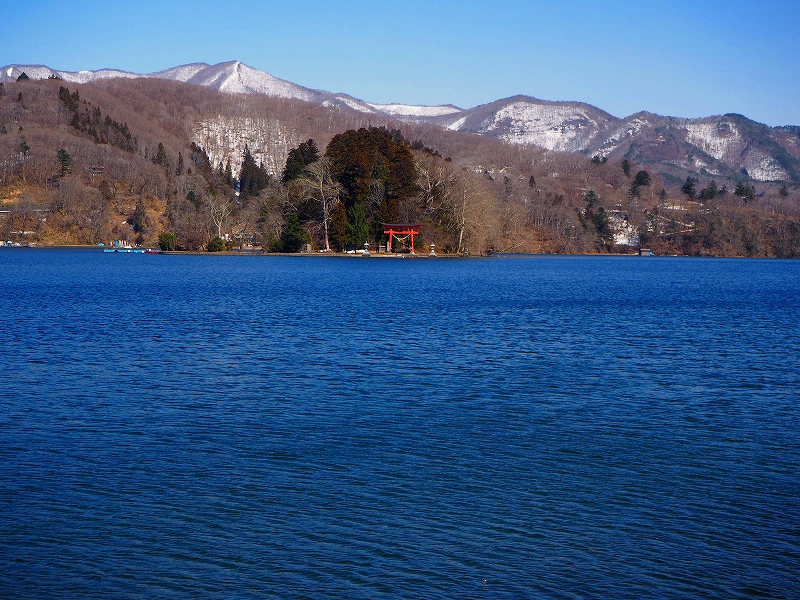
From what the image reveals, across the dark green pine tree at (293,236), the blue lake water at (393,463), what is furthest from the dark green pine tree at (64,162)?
the blue lake water at (393,463)

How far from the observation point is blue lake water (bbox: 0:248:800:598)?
982 cm

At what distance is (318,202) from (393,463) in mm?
79558

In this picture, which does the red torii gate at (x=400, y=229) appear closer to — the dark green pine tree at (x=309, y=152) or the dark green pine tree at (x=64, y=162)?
the dark green pine tree at (x=309, y=152)

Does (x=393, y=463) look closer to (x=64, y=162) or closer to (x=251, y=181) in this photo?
(x=64, y=162)

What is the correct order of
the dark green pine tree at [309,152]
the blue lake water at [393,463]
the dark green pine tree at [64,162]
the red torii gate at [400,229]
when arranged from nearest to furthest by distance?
the blue lake water at [393,463] < the red torii gate at [400,229] < the dark green pine tree at [309,152] < the dark green pine tree at [64,162]

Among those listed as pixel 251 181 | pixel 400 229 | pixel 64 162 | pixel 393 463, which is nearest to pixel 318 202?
pixel 400 229

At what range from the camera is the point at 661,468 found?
1395 cm

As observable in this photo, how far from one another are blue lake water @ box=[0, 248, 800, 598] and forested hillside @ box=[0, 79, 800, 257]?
203 feet

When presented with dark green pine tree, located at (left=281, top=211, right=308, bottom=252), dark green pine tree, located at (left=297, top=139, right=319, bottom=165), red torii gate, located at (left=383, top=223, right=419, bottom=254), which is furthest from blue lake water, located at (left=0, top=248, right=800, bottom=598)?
dark green pine tree, located at (left=297, top=139, right=319, bottom=165)

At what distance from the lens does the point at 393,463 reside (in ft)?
45.8

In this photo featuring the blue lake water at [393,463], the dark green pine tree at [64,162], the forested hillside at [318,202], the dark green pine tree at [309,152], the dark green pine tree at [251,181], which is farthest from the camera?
the dark green pine tree at [251,181]

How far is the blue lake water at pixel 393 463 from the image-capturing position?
982cm

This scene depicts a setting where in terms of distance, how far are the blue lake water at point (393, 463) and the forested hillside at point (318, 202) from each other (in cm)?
6182

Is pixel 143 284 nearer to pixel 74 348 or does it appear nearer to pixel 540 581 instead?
pixel 74 348
